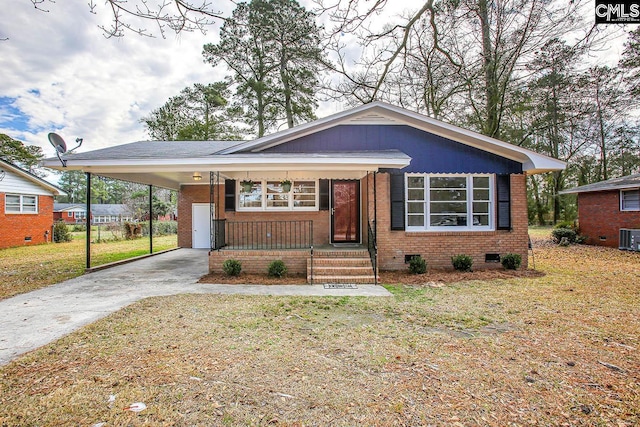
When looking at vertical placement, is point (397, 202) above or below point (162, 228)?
above

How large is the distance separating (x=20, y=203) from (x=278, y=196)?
A: 1550cm

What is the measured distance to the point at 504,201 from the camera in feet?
28.4

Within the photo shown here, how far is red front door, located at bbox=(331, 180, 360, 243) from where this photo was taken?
9555mm

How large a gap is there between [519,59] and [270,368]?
44.4 ft

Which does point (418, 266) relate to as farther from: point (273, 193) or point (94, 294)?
point (94, 294)

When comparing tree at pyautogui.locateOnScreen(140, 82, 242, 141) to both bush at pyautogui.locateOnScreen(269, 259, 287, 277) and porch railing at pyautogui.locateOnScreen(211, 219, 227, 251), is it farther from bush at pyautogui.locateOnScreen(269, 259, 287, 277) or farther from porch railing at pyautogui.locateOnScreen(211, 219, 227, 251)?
bush at pyautogui.locateOnScreen(269, 259, 287, 277)

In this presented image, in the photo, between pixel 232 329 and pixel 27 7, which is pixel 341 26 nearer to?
pixel 27 7

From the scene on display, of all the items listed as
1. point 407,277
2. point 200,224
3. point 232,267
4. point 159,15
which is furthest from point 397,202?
point 200,224

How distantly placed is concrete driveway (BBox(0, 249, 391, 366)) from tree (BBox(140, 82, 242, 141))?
14956mm

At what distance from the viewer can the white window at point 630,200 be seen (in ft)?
41.8

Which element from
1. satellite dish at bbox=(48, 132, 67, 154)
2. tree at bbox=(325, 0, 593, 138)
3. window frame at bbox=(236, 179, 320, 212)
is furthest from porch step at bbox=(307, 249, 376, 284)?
satellite dish at bbox=(48, 132, 67, 154)

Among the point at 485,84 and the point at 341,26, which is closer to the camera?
the point at 341,26

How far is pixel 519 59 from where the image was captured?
1130 centimetres

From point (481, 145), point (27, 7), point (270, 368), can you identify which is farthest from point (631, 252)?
point (27, 7)
